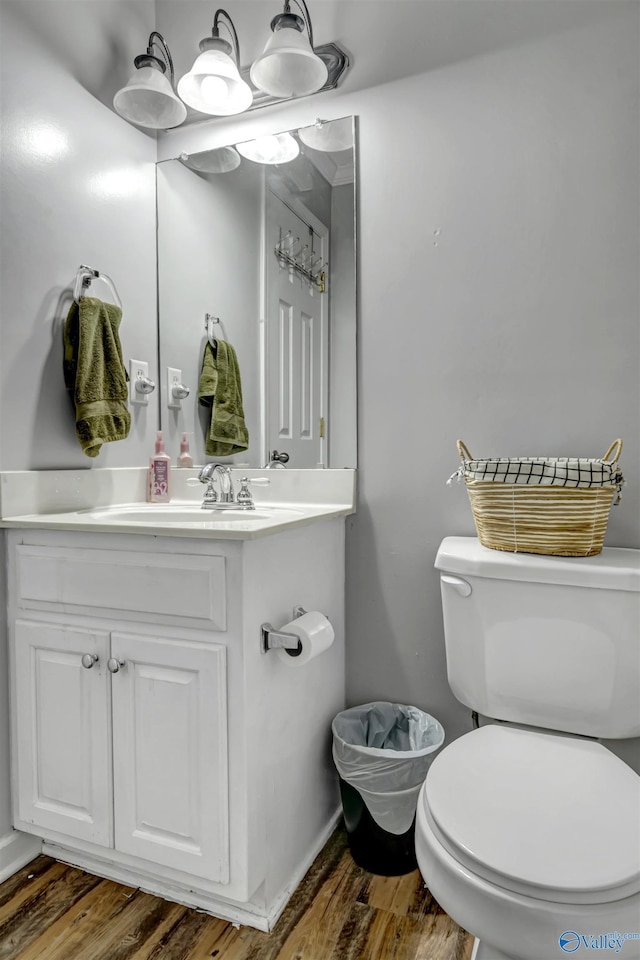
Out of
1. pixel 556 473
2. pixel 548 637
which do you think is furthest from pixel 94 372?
pixel 548 637

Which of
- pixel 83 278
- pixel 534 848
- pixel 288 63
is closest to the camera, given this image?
pixel 534 848

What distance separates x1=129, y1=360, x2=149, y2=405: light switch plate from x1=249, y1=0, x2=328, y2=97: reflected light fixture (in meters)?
0.83

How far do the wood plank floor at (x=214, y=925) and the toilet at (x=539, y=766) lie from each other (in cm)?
16

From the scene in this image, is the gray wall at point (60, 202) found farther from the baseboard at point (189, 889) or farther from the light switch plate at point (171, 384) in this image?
the baseboard at point (189, 889)

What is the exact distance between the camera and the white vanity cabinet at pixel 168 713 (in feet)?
3.78

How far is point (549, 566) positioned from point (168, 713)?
84 cm

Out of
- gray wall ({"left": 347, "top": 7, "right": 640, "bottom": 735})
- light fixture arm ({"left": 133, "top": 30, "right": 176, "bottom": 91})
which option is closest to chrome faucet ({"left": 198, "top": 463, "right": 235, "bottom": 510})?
gray wall ({"left": 347, "top": 7, "right": 640, "bottom": 735})

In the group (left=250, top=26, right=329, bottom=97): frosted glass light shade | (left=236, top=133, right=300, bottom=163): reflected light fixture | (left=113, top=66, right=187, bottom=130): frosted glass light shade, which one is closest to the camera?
(left=250, top=26, right=329, bottom=97): frosted glass light shade

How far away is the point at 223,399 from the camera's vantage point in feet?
Answer: 5.94

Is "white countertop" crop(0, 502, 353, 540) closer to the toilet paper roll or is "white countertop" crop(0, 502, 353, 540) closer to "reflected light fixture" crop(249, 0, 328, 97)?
the toilet paper roll

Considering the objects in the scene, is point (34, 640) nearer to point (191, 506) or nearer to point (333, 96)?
point (191, 506)

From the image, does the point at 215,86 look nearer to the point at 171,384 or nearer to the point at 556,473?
the point at 171,384

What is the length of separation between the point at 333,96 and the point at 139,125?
0.60 meters

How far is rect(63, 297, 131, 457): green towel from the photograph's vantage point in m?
1.50
